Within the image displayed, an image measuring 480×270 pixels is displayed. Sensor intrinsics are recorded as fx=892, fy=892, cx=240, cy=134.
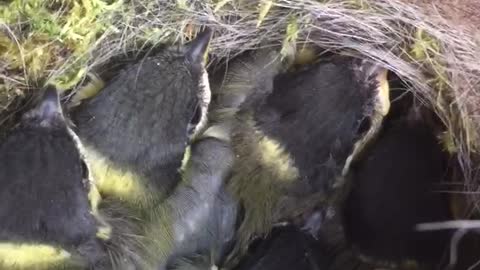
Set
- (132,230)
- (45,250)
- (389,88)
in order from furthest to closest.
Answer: (389,88) → (132,230) → (45,250)

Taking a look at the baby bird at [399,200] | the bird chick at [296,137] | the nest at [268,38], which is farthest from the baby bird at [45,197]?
the baby bird at [399,200]

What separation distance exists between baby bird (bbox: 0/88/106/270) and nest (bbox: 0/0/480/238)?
11cm

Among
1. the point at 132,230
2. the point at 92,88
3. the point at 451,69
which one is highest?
the point at 451,69

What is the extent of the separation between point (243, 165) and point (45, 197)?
1.13ft

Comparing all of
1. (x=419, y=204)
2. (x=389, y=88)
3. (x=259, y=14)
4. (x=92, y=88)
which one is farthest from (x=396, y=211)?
(x=92, y=88)

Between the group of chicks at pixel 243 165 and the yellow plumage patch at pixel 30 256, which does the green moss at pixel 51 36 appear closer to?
the group of chicks at pixel 243 165

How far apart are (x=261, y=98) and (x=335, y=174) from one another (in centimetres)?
18

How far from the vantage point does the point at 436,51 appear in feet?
4.74

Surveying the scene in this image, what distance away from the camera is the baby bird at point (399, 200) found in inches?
56.9

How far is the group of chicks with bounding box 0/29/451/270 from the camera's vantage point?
4.54ft

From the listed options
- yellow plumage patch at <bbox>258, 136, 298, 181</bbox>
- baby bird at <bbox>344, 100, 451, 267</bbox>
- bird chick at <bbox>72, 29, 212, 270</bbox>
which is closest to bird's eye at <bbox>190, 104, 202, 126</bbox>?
bird chick at <bbox>72, 29, 212, 270</bbox>

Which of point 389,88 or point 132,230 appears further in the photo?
point 389,88

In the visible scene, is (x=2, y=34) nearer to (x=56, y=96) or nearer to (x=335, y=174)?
(x=56, y=96)

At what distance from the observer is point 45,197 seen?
129 centimetres
